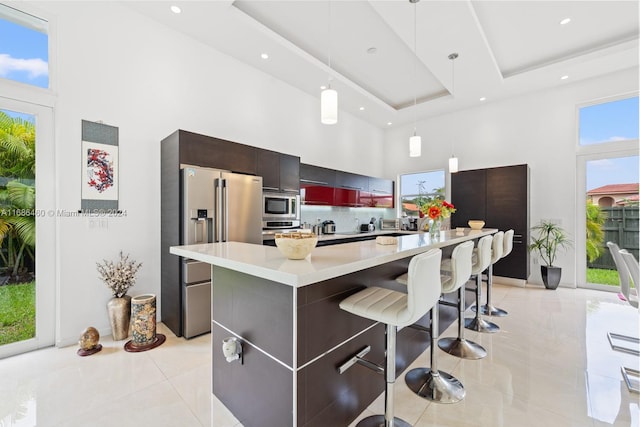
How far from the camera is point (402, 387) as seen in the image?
2.01 metres

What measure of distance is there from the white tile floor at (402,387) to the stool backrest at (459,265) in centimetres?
75

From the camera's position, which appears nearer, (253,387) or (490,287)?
(253,387)

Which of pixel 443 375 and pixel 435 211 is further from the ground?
pixel 435 211

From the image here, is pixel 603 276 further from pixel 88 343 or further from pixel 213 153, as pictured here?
pixel 88 343

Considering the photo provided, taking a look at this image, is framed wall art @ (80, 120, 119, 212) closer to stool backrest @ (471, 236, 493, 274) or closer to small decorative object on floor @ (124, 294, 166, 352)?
small decorative object on floor @ (124, 294, 166, 352)

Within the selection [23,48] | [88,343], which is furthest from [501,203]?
[23,48]

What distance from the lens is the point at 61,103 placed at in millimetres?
2566

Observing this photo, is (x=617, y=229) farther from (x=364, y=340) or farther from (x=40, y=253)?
(x=40, y=253)

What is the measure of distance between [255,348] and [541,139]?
587cm

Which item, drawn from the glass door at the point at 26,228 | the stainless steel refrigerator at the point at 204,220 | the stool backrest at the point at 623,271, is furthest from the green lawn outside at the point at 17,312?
the stool backrest at the point at 623,271

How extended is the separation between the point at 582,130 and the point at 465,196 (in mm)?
2060

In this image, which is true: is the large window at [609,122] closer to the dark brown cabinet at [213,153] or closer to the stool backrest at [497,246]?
the stool backrest at [497,246]

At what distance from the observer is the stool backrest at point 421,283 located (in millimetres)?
1347

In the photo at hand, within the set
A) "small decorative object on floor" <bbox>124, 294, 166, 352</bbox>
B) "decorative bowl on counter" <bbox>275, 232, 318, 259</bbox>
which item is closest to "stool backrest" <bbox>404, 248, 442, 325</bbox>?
"decorative bowl on counter" <bbox>275, 232, 318, 259</bbox>
